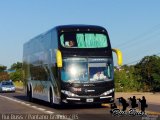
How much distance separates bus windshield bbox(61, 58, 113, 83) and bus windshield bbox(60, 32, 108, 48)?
714mm

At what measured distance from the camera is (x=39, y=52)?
1107 inches

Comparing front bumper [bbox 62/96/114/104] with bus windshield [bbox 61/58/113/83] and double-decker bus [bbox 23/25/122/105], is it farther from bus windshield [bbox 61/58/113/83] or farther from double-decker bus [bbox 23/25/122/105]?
bus windshield [bbox 61/58/113/83]

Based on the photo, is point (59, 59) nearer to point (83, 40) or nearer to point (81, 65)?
point (81, 65)

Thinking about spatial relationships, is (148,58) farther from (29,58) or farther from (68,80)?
(68,80)

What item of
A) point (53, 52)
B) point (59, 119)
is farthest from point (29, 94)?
point (59, 119)

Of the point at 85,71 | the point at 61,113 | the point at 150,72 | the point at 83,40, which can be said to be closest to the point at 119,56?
the point at 85,71

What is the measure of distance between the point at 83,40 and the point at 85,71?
4.97 ft

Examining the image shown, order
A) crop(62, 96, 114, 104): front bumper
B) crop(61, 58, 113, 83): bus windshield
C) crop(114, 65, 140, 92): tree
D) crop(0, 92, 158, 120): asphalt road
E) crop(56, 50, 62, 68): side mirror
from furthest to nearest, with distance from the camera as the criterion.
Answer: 1. crop(114, 65, 140, 92): tree
2. crop(61, 58, 113, 83): bus windshield
3. crop(62, 96, 114, 104): front bumper
4. crop(56, 50, 62, 68): side mirror
5. crop(0, 92, 158, 120): asphalt road

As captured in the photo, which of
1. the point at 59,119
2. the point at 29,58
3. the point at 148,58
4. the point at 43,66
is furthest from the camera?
the point at 148,58

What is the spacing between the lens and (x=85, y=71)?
75.5 ft

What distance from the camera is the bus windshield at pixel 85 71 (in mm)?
22938

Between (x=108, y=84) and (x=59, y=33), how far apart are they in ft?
10.7

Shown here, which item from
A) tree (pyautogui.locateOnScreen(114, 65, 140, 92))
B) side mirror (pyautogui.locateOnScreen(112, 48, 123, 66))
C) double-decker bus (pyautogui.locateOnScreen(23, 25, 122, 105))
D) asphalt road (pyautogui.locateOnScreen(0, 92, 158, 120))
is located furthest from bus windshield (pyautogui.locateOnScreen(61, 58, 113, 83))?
tree (pyautogui.locateOnScreen(114, 65, 140, 92))

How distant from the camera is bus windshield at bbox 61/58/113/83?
22.9 metres
